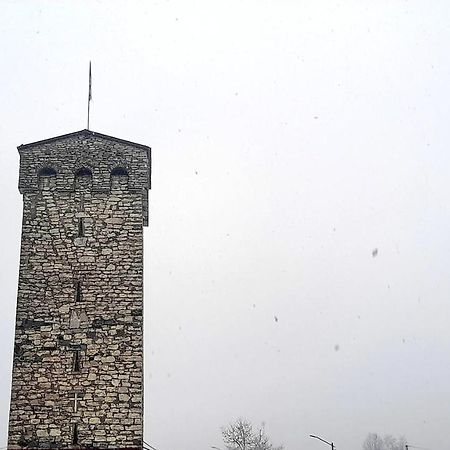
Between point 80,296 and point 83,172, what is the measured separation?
353 centimetres

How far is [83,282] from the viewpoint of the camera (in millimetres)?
17188

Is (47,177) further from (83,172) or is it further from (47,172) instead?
(83,172)

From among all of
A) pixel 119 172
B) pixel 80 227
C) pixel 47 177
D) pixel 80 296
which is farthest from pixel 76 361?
pixel 119 172

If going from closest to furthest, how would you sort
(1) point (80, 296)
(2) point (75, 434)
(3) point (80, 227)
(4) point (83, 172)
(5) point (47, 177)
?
(2) point (75, 434) < (1) point (80, 296) < (3) point (80, 227) < (5) point (47, 177) < (4) point (83, 172)

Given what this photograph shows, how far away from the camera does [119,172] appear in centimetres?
1831

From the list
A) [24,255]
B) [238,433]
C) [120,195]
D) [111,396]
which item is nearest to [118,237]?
[120,195]

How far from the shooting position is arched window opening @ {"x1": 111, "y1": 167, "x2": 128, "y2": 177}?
1827 centimetres

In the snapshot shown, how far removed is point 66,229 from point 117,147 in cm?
276

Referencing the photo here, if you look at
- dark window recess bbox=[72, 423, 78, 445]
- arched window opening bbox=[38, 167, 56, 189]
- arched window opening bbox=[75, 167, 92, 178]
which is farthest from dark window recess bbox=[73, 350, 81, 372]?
arched window opening bbox=[75, 167, 92, 178]

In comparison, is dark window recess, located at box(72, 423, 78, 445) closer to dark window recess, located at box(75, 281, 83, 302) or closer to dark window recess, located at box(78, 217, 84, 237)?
dark window recess, located at box(75, 281, 83, 302)

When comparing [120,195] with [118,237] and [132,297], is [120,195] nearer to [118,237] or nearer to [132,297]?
[118,237]

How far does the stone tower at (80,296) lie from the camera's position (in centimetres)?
1599

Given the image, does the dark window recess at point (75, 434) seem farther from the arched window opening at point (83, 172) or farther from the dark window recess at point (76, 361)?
the arched window opening at point (83, 172)

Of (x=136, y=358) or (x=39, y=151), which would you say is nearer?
(x=136, y=358)
